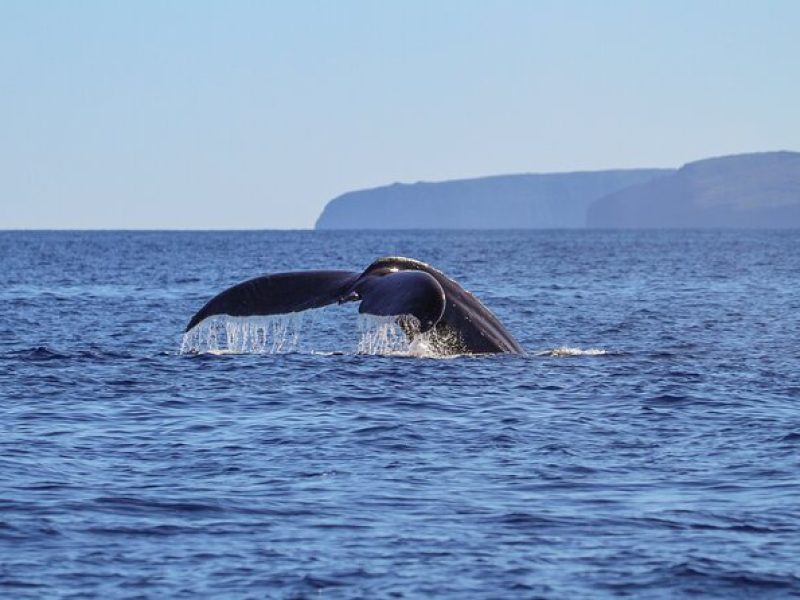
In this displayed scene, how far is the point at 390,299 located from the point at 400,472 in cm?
265

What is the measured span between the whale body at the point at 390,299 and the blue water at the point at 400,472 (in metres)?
0.38

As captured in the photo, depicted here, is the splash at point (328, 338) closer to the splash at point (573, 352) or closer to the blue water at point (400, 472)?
the blue water at point (400, 472)

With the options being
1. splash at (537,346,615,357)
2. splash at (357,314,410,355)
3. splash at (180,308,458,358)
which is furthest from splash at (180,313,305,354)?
splash at (537,346,615,357)

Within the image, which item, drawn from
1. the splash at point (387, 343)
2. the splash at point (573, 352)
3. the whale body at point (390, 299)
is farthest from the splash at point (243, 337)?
the splash at point (573, 352)

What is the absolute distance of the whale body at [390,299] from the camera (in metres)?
13.8

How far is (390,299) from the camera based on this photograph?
1394cm

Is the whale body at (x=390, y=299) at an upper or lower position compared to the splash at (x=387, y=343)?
upper

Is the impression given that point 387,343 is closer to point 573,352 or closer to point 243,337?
point 243,337

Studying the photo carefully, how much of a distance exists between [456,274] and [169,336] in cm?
3240

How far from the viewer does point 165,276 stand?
181ft

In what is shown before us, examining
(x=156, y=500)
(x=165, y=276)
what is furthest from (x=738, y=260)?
(x=156, y=500)

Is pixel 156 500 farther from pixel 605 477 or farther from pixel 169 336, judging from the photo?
pixel 169 336

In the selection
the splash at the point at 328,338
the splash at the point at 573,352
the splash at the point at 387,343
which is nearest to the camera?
the splash at the point at 328,338

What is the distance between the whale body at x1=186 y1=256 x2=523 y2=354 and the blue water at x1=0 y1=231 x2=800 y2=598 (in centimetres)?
38
